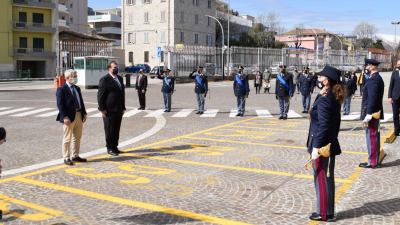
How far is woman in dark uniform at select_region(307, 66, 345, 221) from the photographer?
5.43 meters

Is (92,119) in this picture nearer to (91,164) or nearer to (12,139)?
(12,139)

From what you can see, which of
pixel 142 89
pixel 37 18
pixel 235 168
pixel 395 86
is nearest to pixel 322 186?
pixel 235 168

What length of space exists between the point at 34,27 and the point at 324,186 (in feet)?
199

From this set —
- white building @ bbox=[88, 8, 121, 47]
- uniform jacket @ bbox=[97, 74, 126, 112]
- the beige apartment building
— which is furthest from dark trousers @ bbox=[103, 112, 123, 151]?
white building @ bbox=[88, 8, 121, 47]

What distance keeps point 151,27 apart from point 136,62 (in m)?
5.99

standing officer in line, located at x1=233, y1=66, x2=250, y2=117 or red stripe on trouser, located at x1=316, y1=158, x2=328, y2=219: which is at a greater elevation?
standing officer in line, located at x1=233, y1=66, x2=250, y2=117

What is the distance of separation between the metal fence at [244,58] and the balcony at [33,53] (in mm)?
23362

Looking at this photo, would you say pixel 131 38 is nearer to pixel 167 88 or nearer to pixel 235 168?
pixel 167 88

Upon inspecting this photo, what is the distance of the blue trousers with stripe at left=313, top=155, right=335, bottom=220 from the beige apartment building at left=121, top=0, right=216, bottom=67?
65.6 metres

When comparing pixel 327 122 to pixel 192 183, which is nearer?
pixel 327 122

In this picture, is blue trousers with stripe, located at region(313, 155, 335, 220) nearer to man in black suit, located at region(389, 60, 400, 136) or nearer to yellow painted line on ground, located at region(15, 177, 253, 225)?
yellow painted line on ground, located at region(15, 177, 253, 225)

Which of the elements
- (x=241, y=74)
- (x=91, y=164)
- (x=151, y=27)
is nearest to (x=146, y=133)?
(x=91, y=164)

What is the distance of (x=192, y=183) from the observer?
739cm

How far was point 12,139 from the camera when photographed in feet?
38.3
